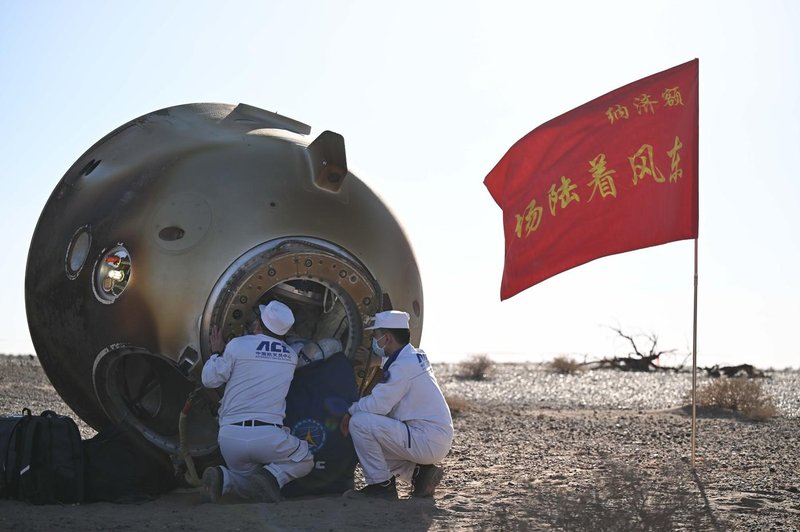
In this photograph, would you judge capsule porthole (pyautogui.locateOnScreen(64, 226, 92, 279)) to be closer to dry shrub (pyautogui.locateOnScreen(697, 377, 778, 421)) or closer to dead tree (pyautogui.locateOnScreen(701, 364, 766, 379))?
dry shrub (pyautogui.locateOnScreen(697, 377, 778, 421))

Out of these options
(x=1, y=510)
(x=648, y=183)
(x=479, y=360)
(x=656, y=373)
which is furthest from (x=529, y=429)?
(x=656, y=373)

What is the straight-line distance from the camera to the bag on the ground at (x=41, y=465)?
736 cm

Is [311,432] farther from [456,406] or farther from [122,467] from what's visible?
[456,406]

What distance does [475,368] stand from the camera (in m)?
25.2

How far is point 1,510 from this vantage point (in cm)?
707

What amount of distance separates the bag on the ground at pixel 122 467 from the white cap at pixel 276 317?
1281 millimetres

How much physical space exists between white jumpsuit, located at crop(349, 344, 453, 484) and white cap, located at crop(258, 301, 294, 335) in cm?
77

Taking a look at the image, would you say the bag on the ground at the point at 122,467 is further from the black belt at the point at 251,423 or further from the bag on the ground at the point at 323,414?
the bag on the ground at the point at 323,414

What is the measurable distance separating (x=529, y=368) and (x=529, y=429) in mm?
16020

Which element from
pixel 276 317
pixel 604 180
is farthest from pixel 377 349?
pixel 604 180

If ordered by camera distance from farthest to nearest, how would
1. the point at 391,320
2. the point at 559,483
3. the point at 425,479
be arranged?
the point at 559,483 → the point at 425,479 → the point at 391,320

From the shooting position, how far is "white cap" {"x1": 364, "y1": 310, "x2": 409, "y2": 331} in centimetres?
A: 764

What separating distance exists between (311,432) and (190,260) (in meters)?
1.50

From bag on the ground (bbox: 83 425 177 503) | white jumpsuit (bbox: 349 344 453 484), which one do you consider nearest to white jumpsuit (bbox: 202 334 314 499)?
white jumpsuit (bbox: 349 344 453 484)
